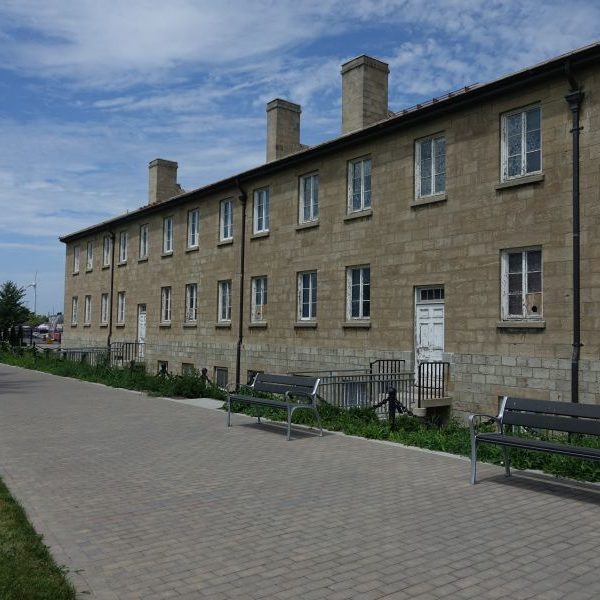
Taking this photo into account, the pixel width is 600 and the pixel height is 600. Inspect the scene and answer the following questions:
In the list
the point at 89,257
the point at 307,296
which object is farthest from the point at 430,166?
the point at 89,257

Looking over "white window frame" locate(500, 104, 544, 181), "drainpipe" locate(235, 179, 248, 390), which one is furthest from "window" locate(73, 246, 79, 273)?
"white window frame" locate(500, 104, 544, 181)

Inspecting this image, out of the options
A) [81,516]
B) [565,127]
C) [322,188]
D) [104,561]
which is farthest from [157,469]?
[322,188]

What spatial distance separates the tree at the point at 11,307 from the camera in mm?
49469

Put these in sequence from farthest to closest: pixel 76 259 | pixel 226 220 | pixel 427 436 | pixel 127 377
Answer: pixel 76 259 → pixel 226 220 → pixel 127 377 → pixel 427 436

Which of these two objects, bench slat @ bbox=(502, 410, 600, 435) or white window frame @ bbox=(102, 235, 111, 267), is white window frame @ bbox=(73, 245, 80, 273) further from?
bench slat @ bbox=(502, 410, 600, 435)

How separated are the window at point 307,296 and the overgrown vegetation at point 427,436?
17.7 ft

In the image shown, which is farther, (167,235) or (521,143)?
(167,235)

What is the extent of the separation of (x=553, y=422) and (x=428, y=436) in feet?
10.3

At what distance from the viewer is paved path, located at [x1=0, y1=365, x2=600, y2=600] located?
189 inches

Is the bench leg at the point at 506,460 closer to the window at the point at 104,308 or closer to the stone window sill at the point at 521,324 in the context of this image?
the stone window sill at the point at 521,324

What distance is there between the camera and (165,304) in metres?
27.9

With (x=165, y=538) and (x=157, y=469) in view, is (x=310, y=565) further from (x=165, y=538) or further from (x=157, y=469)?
(x=157, y=469)

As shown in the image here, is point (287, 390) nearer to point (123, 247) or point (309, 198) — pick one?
point (309, 198)

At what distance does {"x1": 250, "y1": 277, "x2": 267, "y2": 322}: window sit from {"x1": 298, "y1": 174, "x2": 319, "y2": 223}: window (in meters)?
2.78
